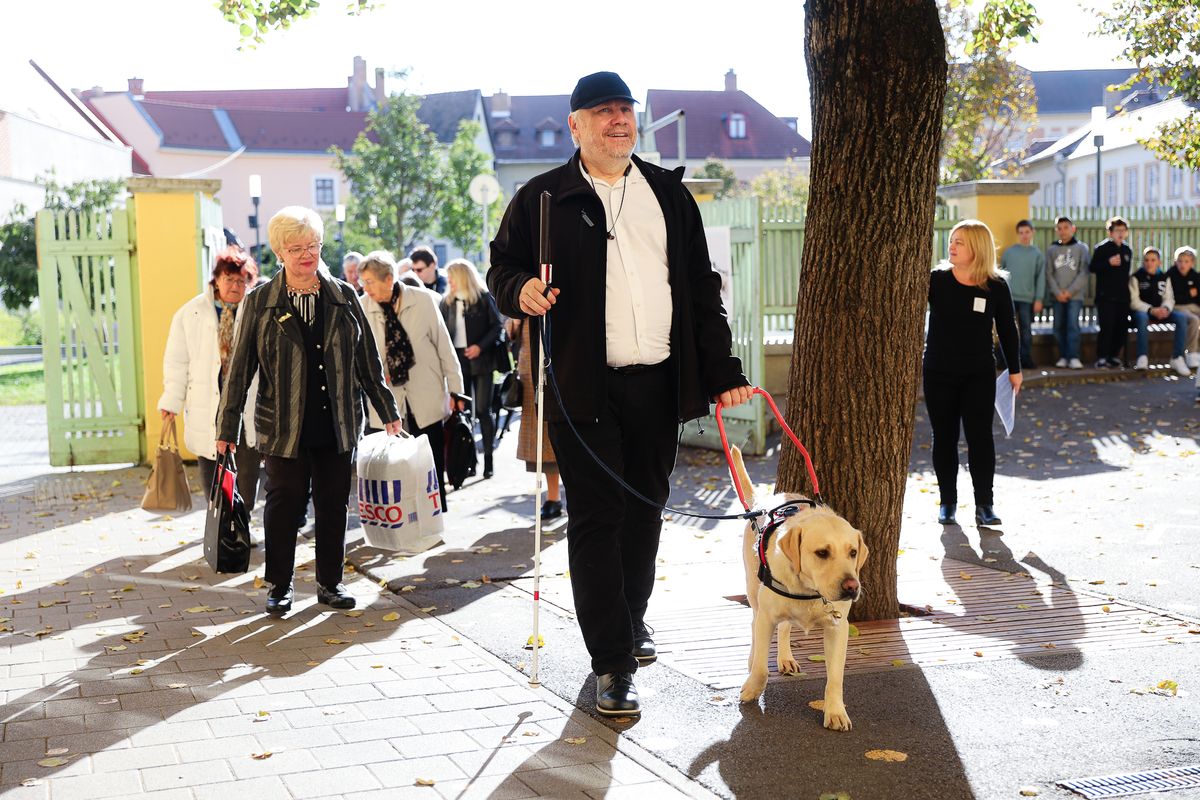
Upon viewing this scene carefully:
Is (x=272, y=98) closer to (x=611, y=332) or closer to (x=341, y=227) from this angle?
(x=341, y=227)

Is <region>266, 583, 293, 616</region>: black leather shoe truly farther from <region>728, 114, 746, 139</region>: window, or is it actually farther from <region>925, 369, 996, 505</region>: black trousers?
<region>728, 114, 746, 139</region>: window

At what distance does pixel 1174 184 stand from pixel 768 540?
5855 centimetres

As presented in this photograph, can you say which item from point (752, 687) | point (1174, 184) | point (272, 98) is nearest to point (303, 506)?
point (752, 687)

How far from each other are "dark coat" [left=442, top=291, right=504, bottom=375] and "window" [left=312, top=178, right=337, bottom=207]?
59185 millimetres

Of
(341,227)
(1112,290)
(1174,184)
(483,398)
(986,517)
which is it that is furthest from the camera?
(1174,184)

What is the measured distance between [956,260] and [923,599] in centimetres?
304

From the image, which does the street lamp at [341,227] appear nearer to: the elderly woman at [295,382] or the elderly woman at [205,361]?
the elderly woman at [205,361]

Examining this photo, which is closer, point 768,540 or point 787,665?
point 768,540

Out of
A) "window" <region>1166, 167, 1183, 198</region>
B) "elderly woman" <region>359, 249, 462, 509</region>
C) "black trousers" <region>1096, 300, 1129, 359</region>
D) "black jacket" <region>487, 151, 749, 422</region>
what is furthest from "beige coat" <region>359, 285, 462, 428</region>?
"window" <region>1166, 167, 1183, 198</region>

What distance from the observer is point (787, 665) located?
17.7 feet

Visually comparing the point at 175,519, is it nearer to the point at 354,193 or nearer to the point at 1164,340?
the point at 1164,340

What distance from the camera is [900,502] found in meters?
6.34

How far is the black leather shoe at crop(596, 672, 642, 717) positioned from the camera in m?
4.84

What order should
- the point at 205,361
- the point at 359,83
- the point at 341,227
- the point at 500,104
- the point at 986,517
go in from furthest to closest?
the point at 500,104
the point at 359,83
the point at 341,227
the point at 986,517
the point at 205,361
